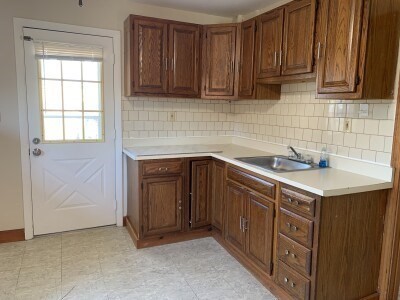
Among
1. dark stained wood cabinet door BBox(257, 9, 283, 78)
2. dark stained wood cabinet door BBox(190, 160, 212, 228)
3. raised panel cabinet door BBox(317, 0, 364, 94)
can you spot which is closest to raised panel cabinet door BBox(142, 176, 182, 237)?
dark stained wood cabinet door BBox(190, 160, 212, 228)

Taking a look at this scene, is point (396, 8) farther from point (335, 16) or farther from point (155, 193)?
point (155, 193)

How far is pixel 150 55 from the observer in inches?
→ 120

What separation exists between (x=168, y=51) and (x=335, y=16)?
5.44ft

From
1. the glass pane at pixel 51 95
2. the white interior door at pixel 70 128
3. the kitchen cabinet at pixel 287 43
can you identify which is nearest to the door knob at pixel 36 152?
the white interior door at pixel 70 128

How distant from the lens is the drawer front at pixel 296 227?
1.90 meters

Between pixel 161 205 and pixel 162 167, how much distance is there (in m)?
0.39

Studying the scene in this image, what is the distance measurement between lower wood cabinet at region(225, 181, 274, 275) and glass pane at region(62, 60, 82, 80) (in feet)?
6.25

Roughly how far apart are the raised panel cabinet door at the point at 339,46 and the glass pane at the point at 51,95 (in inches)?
96.5

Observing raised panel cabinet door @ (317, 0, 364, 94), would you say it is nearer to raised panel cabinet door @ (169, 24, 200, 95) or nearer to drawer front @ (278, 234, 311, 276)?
drawer front @ (278, 234, 311, 276)

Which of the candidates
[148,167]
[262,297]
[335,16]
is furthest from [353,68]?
[148,167]

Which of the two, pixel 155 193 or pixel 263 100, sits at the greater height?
pixel 263 100

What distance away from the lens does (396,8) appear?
1901 millimetres

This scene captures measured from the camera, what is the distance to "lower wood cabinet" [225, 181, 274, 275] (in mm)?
2314

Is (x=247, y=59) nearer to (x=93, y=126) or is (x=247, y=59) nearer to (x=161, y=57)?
(x=161, y=57)
